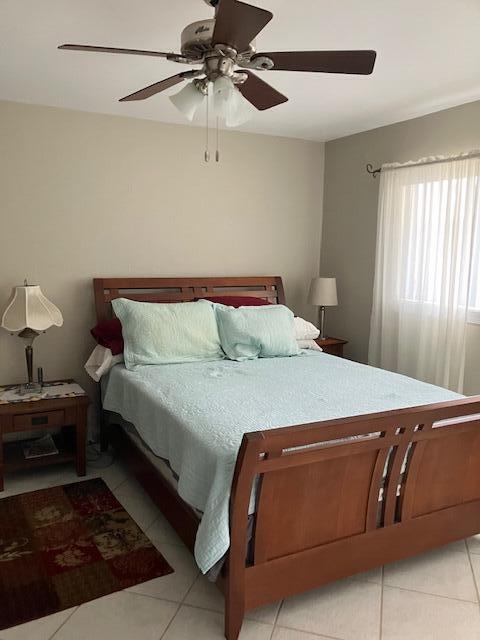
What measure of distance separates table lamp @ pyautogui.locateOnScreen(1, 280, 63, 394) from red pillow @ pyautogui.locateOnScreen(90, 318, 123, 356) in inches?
11.0

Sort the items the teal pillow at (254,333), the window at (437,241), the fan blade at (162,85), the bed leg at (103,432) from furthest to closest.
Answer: the bed leg at (103,432) < the teal pillow at (254,333) < the window at (437,241) < the fan blade at (162,85)

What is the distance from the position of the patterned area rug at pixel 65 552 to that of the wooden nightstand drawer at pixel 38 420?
383 millimetres

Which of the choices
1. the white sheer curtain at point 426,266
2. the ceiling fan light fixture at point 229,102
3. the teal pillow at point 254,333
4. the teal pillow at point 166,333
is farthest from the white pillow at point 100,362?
the white sheer curtain at point 426,266

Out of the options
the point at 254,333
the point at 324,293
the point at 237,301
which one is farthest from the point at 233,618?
the point at 324,293

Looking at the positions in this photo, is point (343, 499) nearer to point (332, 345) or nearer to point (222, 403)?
point (222, 403)

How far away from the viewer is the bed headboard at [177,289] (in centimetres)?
371

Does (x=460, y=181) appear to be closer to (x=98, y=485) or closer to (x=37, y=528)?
(x=98, y=485)

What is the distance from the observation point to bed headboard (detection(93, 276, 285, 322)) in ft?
12.2

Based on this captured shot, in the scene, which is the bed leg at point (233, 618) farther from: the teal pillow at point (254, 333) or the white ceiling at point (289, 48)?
the white ceiling at point (289, 48)

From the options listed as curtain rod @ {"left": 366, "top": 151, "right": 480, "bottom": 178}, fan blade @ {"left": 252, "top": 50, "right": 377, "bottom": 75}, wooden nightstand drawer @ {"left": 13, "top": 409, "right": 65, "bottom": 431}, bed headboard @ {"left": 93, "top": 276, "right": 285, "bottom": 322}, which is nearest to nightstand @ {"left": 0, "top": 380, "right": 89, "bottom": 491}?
wooden nightstand drawer @ {"left": 13, "top": 409, "right": 65, "bottom": 431}

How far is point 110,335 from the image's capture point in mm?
3455

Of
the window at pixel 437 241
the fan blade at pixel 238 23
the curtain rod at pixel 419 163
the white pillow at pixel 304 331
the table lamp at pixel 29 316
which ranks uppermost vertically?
the fan blade at pixel 238 23

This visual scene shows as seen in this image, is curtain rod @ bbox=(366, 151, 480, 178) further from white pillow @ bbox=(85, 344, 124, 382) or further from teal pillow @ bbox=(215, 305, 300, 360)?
white pillow @ bbox=(85, 344, 124, 382)

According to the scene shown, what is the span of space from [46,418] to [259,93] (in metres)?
2.22
